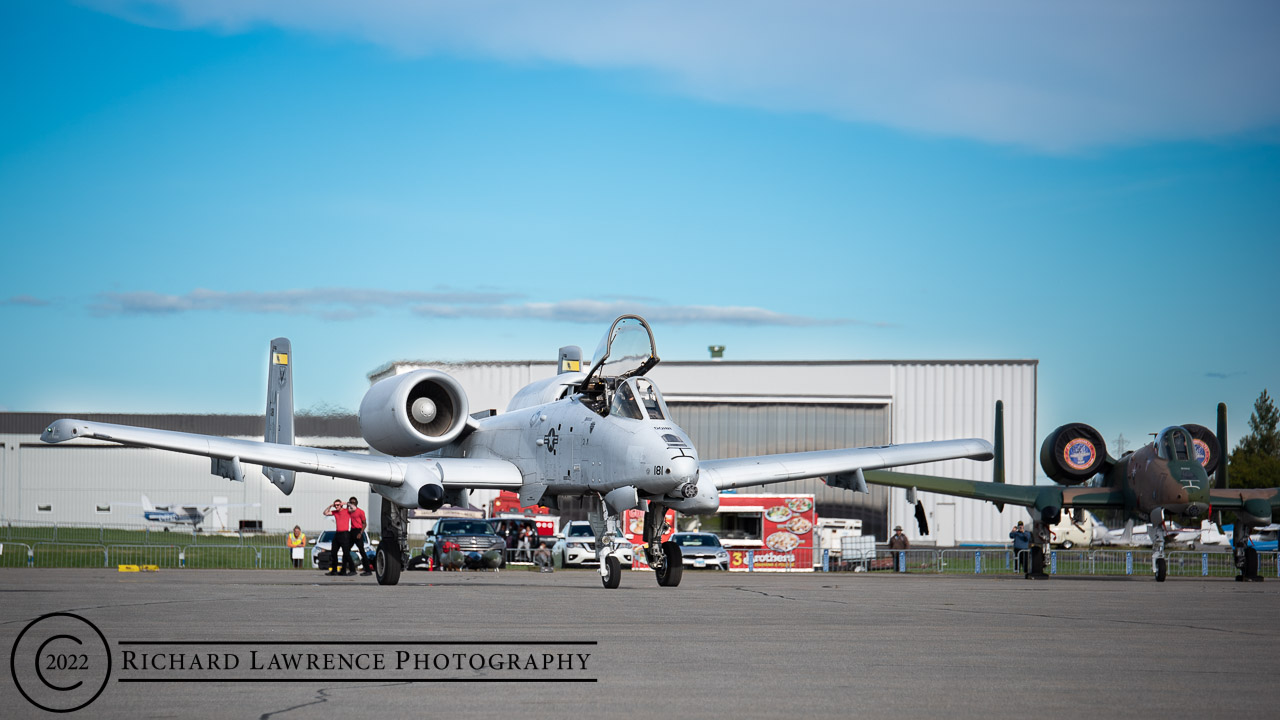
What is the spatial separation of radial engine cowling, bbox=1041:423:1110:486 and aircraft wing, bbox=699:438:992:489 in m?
7.69

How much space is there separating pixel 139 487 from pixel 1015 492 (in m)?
49.7

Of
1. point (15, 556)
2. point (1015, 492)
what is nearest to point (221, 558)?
point (15, 556)

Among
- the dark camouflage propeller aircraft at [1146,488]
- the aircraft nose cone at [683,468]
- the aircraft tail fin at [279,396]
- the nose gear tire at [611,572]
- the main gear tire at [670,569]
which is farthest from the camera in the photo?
the aircraft tail fin at [279,396]

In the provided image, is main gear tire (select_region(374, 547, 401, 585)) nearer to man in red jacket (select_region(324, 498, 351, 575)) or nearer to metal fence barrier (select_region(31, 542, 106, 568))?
man in red jacket (select_region(324, 498, 351, 575))

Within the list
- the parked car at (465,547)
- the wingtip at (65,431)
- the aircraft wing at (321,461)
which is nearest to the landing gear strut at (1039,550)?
the aircraft wing at (321,461)

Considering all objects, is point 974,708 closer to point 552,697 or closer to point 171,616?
point 552,697

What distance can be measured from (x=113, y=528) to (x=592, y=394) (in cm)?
5145

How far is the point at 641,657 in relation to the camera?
8.86m

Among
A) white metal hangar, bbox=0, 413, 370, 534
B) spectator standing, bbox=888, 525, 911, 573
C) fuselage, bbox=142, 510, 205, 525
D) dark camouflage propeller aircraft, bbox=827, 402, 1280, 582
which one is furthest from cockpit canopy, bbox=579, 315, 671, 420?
fuselage, bbox=142, 510, 205, 525

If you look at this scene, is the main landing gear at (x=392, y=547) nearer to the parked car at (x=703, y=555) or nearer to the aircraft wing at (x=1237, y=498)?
the parked car at (x=703, y=555)

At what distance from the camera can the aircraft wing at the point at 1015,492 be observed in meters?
29.1

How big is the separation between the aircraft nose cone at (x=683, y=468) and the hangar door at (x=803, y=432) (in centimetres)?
3934

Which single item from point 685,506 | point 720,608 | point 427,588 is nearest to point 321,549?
point 427,588

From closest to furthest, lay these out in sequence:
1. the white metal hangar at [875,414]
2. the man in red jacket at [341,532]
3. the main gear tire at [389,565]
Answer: the main gear tire at [389,565] < the man in red jacket at [341,532] < the white metal hangar at [875,414]
